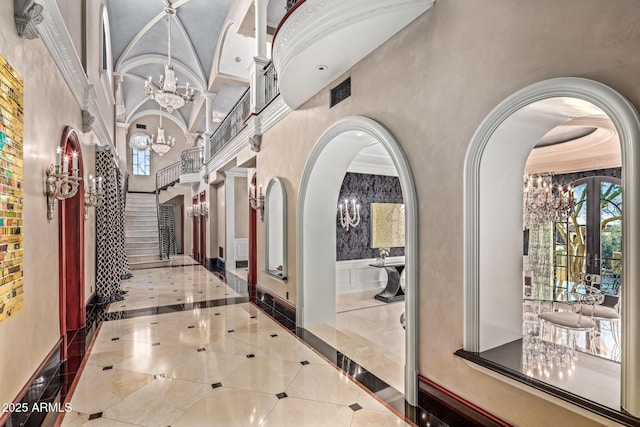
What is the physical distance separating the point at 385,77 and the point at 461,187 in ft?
4.92

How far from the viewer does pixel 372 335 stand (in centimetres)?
476

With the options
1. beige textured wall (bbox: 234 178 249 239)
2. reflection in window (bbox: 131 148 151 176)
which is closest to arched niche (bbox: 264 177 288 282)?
beige textured wall (bbox: 234 178 249 239)

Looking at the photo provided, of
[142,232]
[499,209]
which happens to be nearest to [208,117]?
[142,232]

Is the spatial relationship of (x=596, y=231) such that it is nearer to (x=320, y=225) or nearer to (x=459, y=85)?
(x=320, y=225)

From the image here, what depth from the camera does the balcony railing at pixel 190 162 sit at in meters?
14.0

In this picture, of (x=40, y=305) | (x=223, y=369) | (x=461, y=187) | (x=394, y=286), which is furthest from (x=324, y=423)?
(x=394, y=286)

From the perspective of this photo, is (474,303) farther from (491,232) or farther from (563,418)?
(563,418)

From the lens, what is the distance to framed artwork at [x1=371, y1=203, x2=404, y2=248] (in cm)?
792

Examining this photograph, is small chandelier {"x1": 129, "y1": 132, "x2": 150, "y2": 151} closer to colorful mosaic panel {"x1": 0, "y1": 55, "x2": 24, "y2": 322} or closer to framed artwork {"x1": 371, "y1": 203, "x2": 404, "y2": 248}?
framed artwork {"x1": 371, "y1": 203, "x2": 404, "y2": 248}

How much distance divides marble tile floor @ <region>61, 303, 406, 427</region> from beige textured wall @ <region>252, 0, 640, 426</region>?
873 millimetres

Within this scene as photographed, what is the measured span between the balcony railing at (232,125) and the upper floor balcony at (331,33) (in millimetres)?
3829

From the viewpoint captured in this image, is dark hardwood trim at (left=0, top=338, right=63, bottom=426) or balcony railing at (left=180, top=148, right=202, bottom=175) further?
balcony railing at (left=180, top=148, right=202, bottom=175)

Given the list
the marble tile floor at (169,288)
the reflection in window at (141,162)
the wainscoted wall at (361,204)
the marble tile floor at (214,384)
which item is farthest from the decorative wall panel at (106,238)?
the reflection in window at (141,162)

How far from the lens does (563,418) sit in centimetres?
186
